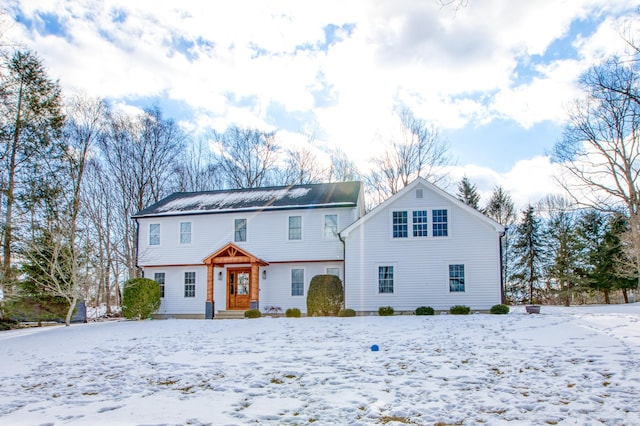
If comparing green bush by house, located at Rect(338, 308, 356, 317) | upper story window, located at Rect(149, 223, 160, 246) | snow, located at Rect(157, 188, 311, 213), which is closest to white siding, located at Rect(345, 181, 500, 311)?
green bush by house, located at Rect(338, 308, 356, 317)

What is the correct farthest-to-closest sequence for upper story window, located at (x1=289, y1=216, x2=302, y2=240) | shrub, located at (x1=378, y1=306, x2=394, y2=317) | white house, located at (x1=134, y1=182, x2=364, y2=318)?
upper story window, located at (x1=289, y1=216, x2=302, y2=240) < white house, located at (x1=134, y1=182, x2=364, y2=318) < shrub, located at (x1=378, y1=306, x2=394, y2=317)

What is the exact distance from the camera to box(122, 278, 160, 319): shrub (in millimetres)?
20281

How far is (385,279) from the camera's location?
19312mm

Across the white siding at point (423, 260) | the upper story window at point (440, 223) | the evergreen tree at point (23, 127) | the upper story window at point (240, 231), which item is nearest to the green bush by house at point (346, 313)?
the white siding at point (423, 260)

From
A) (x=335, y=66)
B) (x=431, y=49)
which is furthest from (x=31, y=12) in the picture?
(x=431, y=49)

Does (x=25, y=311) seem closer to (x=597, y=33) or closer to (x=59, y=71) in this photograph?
(x=59, y=71)

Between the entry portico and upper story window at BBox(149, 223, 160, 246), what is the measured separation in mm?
3631

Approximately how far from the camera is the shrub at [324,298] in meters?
18.3

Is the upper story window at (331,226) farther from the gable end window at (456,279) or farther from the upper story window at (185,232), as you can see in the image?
the upper story window at (185,232)

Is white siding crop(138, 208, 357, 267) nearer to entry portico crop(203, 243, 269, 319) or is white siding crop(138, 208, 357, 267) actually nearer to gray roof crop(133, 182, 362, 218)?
gray roof crop(133, 182, 362, 218)

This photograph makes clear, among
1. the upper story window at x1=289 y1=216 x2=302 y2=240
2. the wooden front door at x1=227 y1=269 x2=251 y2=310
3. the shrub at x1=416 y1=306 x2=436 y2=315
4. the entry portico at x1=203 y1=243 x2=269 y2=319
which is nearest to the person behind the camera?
the shrub at x1=416 y1=306 x2=436 y2=315

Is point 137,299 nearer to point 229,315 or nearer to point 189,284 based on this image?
point 189,284

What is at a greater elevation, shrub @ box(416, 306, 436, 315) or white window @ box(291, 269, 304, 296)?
white window @ box(291, 269, 304, 296)

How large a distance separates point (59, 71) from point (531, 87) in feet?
71.4
